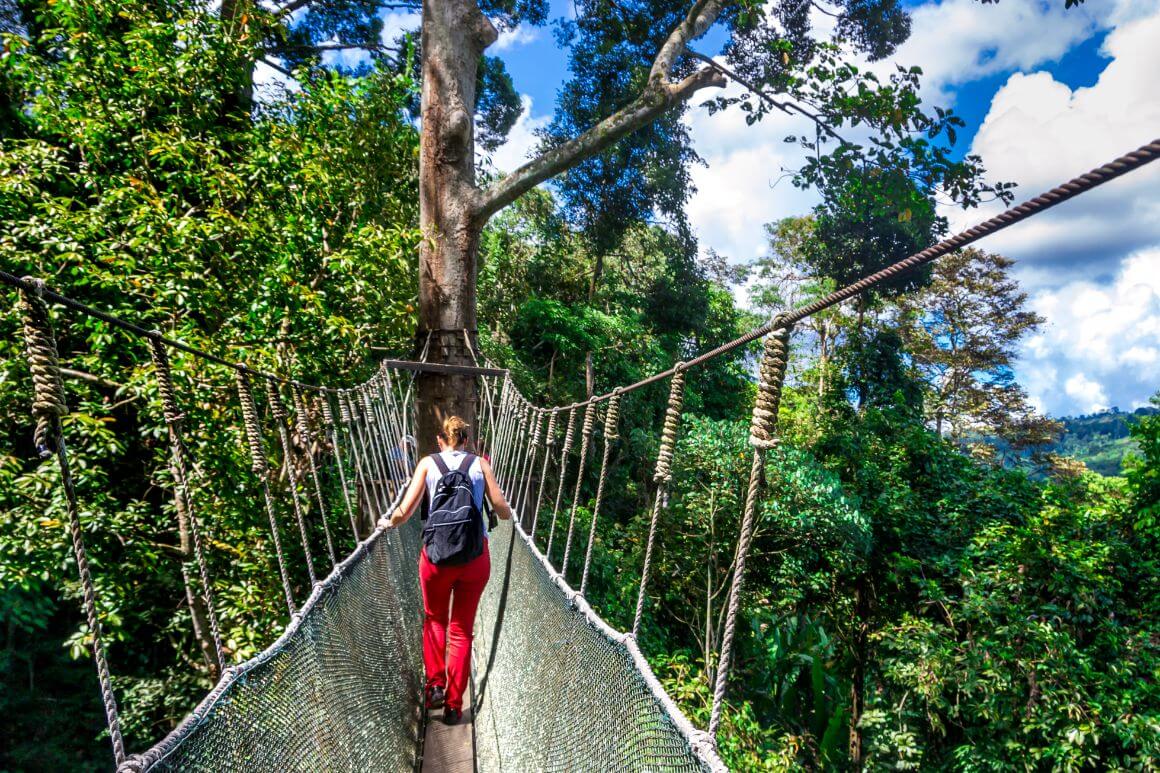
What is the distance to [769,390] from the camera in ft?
2.58

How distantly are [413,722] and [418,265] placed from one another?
250 cm

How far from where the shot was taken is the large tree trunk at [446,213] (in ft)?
A: 11.9

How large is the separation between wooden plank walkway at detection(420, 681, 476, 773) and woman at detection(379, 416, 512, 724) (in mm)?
32

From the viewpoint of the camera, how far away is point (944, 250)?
60 centimetres

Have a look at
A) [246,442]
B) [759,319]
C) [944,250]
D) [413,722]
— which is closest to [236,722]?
[944,250]

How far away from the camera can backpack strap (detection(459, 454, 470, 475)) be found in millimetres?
1777

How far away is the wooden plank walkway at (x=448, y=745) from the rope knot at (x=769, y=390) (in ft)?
4.83

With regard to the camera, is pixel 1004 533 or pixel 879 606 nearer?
pixel 1004 533

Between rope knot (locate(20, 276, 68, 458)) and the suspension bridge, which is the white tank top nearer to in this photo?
the suspension bridge

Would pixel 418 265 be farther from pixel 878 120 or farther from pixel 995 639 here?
pixel 995 639

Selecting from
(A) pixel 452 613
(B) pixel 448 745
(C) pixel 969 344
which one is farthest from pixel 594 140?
(C) pixel 969 344

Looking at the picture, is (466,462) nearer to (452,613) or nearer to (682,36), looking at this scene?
(452,613)

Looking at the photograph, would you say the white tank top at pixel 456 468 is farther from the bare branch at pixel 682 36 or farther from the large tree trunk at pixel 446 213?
the bare branch at pixel 682 36

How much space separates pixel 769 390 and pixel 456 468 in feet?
3.78
